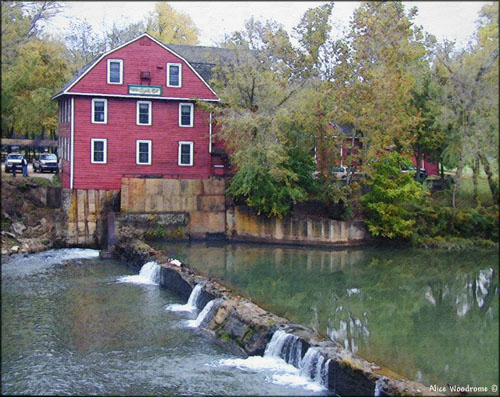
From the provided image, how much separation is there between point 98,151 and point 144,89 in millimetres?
4777

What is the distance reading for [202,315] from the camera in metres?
22.5

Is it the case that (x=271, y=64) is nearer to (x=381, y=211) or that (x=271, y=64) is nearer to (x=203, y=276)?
(x=381, y=211)

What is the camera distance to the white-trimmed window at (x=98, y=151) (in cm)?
3834

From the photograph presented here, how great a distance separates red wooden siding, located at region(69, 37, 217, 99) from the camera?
3803cm

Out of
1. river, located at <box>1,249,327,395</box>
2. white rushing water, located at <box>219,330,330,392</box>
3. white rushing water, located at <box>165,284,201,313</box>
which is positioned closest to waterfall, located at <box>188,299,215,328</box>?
river, located at <box>1,249,327,395</box>

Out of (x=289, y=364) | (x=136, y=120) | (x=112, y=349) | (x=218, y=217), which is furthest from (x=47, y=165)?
(x=289, y=364)

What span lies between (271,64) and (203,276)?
1668 cm

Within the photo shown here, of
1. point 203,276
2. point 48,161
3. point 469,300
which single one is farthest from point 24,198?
point 469,300

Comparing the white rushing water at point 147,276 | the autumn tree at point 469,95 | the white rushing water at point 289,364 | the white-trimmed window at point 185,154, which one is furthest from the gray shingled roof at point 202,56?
the white rushing water at point 289,364

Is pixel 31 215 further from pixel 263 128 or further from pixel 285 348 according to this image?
pixel 285 348

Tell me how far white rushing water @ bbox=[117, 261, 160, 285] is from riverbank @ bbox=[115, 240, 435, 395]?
0.36 metres

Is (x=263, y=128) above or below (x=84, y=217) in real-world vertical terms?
above

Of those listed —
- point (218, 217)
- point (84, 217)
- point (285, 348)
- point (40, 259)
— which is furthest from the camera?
point (218, 217)

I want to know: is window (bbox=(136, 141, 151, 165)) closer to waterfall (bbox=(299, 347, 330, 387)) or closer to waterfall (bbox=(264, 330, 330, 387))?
waterfall (bbox=(264, 330, 330, 387))
